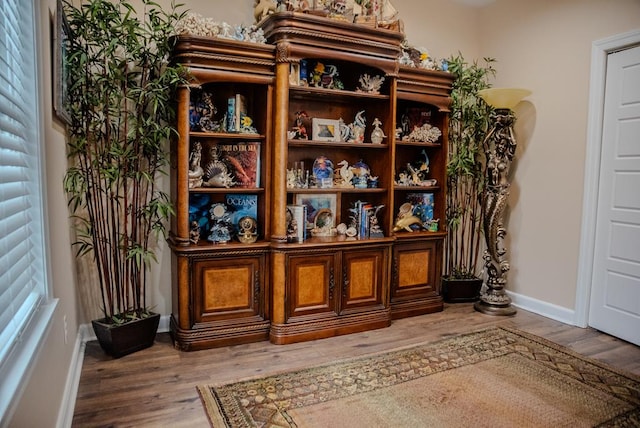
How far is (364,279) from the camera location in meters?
3.58

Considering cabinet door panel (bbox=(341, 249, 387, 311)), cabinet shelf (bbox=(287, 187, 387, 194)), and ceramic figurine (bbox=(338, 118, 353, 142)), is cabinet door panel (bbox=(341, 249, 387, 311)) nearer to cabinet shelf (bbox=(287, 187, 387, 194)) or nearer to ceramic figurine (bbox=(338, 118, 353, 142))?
cabinet shelf (bbox=(287, 187, 387, 194))

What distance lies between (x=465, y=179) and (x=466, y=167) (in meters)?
0.38

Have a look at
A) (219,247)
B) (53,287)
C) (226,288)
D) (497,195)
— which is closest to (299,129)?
(219,247)

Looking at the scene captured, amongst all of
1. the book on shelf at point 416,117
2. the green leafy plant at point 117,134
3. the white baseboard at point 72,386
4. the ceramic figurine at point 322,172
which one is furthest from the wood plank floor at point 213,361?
the book on shelf at point 416,117

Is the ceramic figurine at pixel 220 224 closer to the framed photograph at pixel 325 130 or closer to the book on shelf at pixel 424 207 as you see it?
the framed photograph at pixel 325 130

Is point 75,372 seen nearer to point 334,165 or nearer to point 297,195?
point 297,195

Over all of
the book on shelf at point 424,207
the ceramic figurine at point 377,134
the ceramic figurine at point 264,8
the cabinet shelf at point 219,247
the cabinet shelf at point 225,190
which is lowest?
the cabinet shelf at point 219,247

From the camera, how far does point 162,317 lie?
11.4 ft

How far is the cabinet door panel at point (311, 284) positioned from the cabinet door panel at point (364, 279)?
0.42ft

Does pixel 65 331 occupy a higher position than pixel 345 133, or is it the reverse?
pixel 345 133

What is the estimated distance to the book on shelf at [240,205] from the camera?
343 cm

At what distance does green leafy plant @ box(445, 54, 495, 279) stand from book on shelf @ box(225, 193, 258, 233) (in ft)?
6.32

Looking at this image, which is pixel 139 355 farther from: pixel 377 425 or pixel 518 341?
pixel 518 341

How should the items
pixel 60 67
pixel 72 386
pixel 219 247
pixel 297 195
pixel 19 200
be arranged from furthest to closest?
pixel 297 195
pixel 219 247
pixel 72 386
pixel 60 67
pixel 19 200
